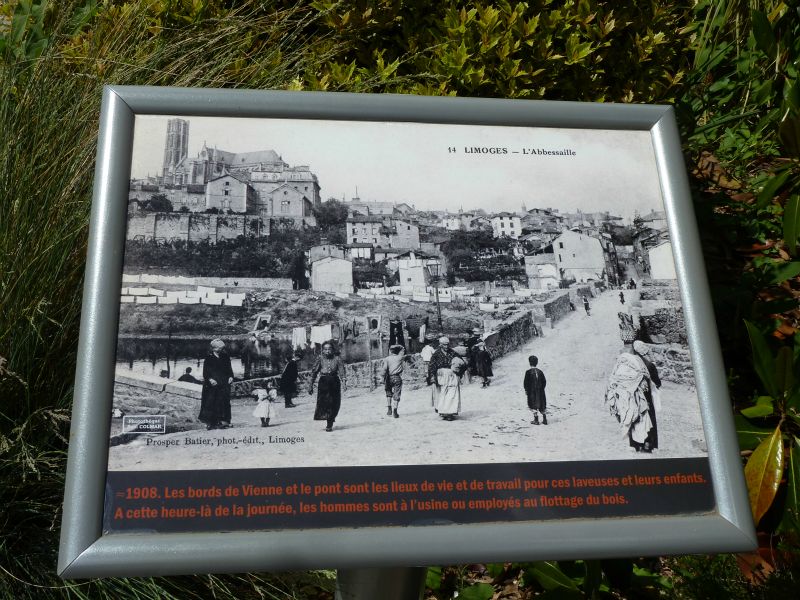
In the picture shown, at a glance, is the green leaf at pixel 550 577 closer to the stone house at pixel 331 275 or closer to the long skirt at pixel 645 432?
the long skirt at pixel 645 432

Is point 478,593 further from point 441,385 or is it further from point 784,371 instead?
point 784,371

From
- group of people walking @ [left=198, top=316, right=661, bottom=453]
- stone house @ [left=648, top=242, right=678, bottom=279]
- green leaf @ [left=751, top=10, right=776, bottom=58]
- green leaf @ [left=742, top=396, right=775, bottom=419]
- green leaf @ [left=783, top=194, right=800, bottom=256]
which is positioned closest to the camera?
group of people walking @ [left=198, top=316, right=661, bottom=453]

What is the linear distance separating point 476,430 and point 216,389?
565 millimetres

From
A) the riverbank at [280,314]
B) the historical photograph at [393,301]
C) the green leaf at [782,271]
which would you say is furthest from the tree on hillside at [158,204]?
the green leaf at [782,271]

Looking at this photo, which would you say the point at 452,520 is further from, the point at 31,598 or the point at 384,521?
the point at 31,598

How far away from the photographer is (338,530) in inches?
48.0

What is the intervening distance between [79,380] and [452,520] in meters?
0.83

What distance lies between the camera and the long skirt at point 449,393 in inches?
52.2

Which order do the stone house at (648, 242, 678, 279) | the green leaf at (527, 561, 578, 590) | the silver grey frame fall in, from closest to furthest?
the silver grey frame, the stone house at (648, 242, 678, 279), the green leaf at (527, 561, 578, 590)

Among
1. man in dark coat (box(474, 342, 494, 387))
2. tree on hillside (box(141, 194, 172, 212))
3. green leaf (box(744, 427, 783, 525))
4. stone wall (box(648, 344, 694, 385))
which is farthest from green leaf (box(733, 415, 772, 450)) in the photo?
tree on hillside (box(141, 194, 172, 212))

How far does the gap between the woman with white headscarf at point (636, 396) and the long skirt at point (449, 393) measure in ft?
1.13

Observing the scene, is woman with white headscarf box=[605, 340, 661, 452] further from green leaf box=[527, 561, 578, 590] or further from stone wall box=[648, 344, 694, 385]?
green leaf box=[527, 561, 578, 590]

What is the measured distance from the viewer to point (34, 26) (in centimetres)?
246

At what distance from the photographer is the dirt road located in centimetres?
124
